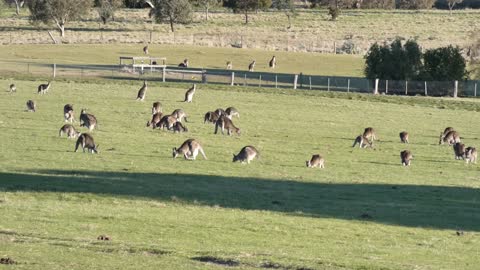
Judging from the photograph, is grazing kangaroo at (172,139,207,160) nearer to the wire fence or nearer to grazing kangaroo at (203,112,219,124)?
grazing kangaroo at (203,112,219,124)

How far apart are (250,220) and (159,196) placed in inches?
174

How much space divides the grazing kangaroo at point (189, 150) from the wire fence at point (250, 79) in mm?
39827

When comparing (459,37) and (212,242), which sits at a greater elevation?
(459,37)

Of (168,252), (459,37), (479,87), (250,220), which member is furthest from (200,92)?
(459,37)

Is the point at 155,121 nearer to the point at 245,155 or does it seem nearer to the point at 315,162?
the point at 245,155

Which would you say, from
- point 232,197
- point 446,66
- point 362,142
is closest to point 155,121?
point 362,142

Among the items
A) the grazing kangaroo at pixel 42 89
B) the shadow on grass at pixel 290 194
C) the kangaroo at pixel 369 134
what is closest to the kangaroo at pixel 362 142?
the kangaroo at pixel 369 134

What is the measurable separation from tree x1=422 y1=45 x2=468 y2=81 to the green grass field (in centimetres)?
2873

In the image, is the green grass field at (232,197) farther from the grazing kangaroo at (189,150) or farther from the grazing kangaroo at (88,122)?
the grazing kangaroo at (88,122)

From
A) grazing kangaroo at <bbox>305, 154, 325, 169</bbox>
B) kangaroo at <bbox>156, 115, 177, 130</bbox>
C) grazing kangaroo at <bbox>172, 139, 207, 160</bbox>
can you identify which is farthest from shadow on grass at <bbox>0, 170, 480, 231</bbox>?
kangaroo at <bbox>156, 115, 177, 130</bbox>

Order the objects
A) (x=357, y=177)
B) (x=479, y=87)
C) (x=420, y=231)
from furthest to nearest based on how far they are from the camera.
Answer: (x=479, y=87)
(x=357, y=177)
(x=420, y=231)

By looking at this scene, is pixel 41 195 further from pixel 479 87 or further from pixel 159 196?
pixel 479 87

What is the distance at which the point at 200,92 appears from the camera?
67.2 metres

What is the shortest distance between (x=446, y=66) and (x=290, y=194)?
54978 millimetres
